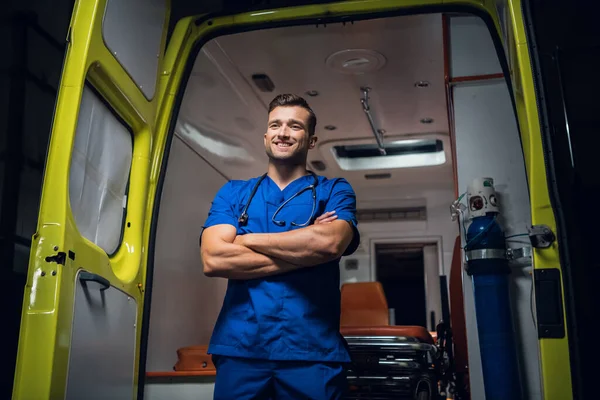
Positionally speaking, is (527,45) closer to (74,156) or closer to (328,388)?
(328,388)

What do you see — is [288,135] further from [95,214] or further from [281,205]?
[95,214]

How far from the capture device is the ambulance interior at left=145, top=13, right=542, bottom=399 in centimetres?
287

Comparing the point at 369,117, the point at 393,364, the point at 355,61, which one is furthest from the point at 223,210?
the point at 369,117

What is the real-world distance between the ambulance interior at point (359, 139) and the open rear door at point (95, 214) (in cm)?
43

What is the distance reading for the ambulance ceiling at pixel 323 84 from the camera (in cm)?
438

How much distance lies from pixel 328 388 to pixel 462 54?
1.90 metres

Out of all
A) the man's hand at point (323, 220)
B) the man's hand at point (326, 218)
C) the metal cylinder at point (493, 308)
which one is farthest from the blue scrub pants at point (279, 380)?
the metal cylinder at point (493, 308)

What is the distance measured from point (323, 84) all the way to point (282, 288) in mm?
3214

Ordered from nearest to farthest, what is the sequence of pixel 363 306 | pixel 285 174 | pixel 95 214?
pixel 95 214, pixel 285 174, pixel 363 306

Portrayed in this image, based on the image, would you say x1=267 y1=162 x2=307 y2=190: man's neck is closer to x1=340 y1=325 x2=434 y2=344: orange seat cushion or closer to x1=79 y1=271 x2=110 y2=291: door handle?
x1=79 y1=271 x2=110 y2=291: door handle

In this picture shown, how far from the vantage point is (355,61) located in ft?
15.5

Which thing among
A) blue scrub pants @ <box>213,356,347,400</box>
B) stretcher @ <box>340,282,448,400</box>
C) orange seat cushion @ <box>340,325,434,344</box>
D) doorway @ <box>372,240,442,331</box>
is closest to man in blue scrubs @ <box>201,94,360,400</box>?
blue scrub pants @ <box>213,356,347,400</box>

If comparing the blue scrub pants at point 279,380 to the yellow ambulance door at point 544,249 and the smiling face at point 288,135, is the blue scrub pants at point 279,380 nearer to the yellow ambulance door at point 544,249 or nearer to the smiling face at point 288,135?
the yellow ambulance door at point 544,249

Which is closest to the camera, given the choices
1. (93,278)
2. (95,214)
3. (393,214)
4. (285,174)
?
(93,278)
